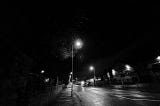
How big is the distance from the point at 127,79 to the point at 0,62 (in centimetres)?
4669

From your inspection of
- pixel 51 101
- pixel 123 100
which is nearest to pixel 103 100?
pixel 123 100

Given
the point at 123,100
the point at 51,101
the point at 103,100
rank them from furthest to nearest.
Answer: the point at 103,100, the point at 51,101, the point at 123,100

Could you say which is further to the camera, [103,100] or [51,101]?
[103,100]

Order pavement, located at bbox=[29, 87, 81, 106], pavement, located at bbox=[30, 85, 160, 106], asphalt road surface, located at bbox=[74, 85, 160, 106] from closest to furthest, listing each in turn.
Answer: pavement, located at bbox=[29, 87, 81, 106] → pavement, located at bbox=[30, 85, 160, 106] → asphalt road surface, located at bbox=[74, 85, 160, 106]

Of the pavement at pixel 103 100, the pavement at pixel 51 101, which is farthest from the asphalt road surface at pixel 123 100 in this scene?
the pavement at pixel 51 101

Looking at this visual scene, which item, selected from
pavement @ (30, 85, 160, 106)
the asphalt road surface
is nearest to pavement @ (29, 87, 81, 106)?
pavement @ (30, 85, 160, 106)

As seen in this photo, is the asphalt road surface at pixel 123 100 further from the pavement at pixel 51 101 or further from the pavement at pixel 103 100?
the pavement at pixel 51 101

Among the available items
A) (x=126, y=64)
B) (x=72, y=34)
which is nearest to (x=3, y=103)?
(x=72, y=34)

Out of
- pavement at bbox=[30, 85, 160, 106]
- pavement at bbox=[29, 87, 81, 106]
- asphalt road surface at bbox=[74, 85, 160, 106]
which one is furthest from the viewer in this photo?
asphalt road surface at bbox=[74, 85, 160, 106]

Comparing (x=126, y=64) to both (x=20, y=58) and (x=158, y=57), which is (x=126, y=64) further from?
(x=20, y=58)

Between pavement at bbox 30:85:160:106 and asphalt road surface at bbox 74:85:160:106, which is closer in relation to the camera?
pavement at bbox 30:85:160:106

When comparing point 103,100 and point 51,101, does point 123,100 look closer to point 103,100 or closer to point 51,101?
point 103,100

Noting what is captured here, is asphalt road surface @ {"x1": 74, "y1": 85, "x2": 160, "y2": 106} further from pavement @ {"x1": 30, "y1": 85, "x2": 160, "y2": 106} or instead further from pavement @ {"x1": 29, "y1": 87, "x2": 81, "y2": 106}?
pavement @ {"x1": 29, "y1": 87, "x2": 81, "y2": 106}

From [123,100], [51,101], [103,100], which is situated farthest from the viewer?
[103,100]
